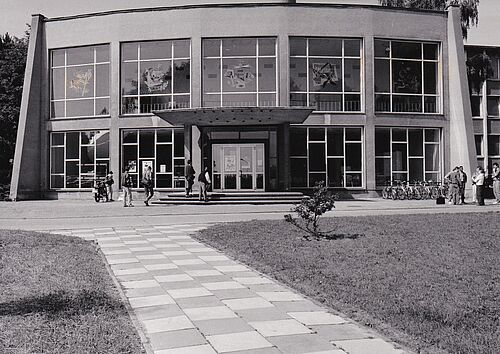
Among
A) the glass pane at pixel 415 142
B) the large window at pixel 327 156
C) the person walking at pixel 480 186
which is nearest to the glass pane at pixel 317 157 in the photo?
the large window at pixel 327 156

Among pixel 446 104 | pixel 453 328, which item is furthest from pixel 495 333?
pixel 446 104

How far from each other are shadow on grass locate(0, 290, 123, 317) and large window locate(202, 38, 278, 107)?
25693mm

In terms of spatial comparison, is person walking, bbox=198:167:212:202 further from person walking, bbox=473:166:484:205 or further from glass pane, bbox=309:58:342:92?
person walking, bbox=473:166:484:205

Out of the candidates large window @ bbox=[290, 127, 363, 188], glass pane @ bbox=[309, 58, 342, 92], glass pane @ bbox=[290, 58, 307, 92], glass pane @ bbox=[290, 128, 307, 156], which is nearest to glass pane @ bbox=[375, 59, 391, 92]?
glass pane @ bbox=[309, 58, 342, 92]

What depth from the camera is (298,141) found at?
31.1m

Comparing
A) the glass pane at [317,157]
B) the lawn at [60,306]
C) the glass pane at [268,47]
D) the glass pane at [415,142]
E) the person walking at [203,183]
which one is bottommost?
the lawn at [60,306]

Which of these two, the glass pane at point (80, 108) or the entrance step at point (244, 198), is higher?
the glass pane at point (80, 108)

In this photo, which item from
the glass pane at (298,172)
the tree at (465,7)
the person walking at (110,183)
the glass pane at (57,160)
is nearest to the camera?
the person walking at (110,183)

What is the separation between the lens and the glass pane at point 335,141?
102 feet

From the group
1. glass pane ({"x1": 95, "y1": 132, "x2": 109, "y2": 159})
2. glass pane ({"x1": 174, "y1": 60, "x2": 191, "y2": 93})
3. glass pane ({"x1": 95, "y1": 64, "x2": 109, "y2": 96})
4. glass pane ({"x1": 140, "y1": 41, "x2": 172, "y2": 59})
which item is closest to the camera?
glass pane ({"x1": 174, "y1": 60, "x2": 191, "y2": 93})

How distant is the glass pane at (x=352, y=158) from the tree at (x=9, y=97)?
1089 inches

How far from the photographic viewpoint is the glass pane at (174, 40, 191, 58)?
3167 centimetres

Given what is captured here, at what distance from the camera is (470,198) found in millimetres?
30359

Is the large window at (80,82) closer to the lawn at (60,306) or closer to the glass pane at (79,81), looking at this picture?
the glass pane at (79,81)
